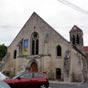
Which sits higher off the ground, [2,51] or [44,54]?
[2,51]

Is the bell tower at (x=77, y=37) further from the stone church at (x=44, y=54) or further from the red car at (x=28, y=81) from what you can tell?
the red car at (x=28, y=81)

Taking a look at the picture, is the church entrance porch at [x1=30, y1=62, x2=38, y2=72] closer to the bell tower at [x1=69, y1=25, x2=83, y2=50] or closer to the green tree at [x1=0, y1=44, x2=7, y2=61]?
the bell tower at [x1=69, y1=25, x2=83, y2=50]

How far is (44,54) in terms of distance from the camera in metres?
35.8

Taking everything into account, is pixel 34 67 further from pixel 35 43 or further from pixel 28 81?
pixel 28 81

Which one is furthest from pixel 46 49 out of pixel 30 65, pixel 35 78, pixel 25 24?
pixel 35 78

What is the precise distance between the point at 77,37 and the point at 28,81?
95.7ft

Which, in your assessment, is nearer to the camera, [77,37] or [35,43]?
[35,43]

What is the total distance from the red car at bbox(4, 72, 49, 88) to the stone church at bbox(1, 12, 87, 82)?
49.8 feet

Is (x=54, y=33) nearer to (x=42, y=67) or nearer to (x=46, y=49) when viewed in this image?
(x=46, y=49)

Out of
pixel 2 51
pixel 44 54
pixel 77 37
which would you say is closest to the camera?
pixel 44 54

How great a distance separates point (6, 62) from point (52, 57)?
947cm

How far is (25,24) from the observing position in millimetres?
39531

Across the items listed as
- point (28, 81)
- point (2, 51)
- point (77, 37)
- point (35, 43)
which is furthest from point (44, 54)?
point (2, 51)

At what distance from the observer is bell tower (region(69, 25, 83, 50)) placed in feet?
147
